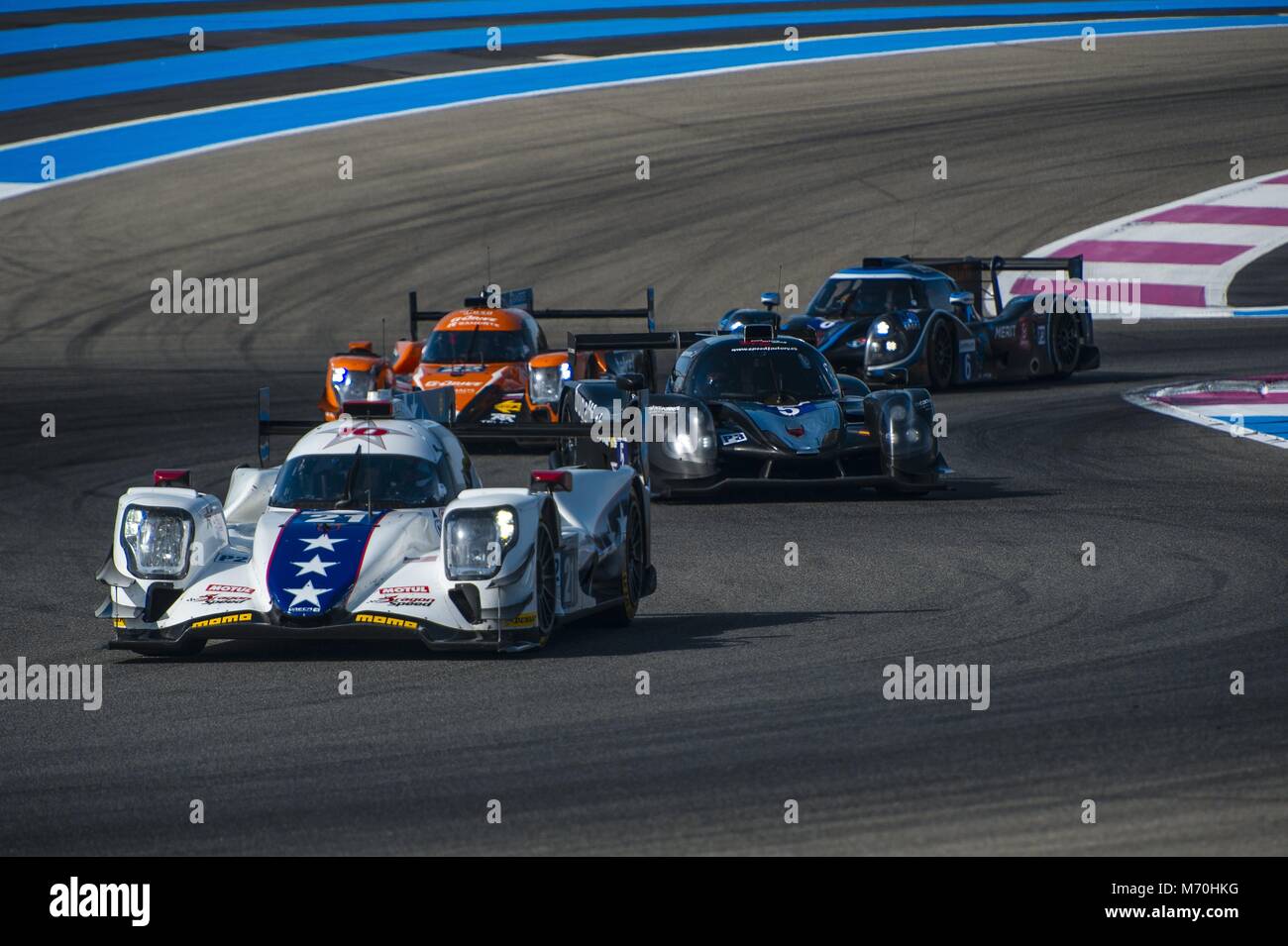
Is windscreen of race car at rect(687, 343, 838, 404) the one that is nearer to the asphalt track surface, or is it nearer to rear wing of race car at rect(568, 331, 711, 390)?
rear wing of race car at rect(568, 331, 711, 390)

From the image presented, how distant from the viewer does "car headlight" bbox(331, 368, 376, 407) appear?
20516 mm

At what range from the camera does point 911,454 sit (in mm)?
16250

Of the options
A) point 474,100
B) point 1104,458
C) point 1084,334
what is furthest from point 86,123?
point 1104,458

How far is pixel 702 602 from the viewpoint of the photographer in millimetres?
12281

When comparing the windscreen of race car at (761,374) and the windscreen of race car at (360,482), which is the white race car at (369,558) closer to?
the windscreen of race car at (360,482)

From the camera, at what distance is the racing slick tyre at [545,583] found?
10531 mm

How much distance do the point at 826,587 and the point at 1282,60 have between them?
34.3 m

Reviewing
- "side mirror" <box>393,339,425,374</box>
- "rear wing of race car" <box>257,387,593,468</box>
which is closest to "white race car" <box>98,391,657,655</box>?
"rear wing of race car" <box>257,387,593,468</box>

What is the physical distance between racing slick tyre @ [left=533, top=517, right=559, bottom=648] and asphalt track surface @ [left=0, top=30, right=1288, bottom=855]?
179 millimetres

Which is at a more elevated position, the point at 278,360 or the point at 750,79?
the point at 750,79

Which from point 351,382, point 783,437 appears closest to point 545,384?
point 351,382

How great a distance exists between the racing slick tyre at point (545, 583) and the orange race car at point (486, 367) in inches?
336

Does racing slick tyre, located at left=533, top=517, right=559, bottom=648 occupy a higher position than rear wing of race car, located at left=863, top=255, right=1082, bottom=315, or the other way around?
rear wing of race car, located at left=863, top=255, right=1082, bottom=315
